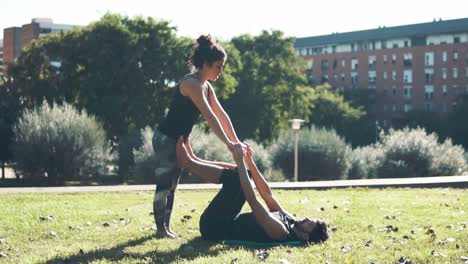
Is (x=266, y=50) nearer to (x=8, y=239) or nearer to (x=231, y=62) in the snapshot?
(x=231, y=62)

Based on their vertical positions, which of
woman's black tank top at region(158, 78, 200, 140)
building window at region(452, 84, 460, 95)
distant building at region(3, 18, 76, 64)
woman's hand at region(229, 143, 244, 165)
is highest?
distant building at region(3, 18, 76, 64)

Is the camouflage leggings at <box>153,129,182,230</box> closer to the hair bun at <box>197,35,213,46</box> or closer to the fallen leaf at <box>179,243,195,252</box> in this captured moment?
the fallen leaf at <box>179,243,195,252</box>

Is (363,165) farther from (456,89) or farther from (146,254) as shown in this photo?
(456,89)

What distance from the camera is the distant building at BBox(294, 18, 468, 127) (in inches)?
3533

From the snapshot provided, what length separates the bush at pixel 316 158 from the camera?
2627 centimetres

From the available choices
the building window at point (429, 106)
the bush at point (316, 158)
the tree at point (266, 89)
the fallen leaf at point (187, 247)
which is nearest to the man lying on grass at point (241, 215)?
the fallen leaf at point (187, 247)

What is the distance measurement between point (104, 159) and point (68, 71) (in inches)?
503

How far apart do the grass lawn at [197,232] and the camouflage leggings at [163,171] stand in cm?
36

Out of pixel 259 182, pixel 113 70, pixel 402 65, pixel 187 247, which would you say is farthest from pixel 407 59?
pixel 187 247

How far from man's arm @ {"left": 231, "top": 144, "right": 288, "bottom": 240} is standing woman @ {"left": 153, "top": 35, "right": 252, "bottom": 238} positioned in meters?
0.15

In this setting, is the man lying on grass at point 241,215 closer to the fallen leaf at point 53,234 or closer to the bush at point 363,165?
the fallen leaf at point 53,234

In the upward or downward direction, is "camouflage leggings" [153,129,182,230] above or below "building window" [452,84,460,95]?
below

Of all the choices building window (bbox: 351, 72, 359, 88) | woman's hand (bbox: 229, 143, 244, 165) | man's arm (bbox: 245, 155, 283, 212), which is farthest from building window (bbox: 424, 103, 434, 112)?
woman's hand (bbox: 229, 143, 244, 165)

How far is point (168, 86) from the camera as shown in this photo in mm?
36562
